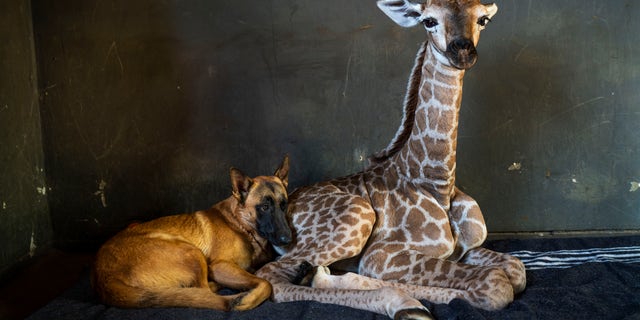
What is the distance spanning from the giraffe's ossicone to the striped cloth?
0.50 m

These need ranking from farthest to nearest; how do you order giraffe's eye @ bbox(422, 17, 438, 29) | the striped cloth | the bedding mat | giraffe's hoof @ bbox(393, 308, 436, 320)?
the striped cloth, giraffe's eye @ bbox(422, 17, 438, 29), the bedding mat, giraffe's hoof @ bbox(393, 308, 436, 320)

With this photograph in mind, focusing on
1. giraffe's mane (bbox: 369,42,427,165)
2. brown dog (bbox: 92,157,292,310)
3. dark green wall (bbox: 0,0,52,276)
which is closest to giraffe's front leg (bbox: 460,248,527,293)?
A: giraffe's mane (bbox: 369,42,427,165)

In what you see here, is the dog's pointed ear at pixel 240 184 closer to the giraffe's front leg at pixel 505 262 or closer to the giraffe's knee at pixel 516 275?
the giraffe's front leg at pixel 505 262

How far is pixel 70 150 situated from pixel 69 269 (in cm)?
102

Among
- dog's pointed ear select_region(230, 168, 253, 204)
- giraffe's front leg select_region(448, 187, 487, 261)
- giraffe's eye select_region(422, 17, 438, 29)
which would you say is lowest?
giraffe's front leg select_region(448, 187, 487, 261)

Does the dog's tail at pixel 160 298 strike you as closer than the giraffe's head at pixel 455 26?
Yes

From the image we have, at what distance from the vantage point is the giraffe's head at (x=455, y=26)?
3717 mm

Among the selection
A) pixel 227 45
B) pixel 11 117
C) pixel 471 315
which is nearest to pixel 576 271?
pixel 471 315

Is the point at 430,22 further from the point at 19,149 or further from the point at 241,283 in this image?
the point at 19,149

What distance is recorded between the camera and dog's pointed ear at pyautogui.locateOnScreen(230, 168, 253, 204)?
14.1 feet

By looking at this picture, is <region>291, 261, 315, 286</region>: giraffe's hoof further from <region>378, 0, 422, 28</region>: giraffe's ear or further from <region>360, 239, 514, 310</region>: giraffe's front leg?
<region>378, 0, 422, 28</region>: giraffe's ear

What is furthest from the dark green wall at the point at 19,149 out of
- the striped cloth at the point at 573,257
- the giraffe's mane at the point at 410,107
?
the striped cloth at the point at 573,257

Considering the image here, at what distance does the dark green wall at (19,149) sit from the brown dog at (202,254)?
107cm

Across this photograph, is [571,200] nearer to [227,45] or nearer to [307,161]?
[307,161]
